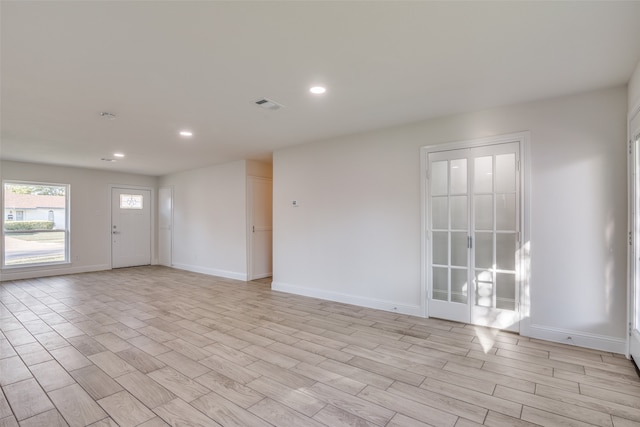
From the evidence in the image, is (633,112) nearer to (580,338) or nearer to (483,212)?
A: (483,212)

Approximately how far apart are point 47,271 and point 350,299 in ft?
23.3

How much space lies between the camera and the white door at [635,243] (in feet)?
8.61

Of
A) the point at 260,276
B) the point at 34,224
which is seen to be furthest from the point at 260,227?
the point at 34,224

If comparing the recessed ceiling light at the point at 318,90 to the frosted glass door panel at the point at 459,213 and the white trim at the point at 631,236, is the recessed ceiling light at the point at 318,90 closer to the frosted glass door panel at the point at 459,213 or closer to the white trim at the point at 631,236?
the frosted glass door panel at the point at 459,213

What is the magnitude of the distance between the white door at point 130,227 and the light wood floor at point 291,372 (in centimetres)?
407

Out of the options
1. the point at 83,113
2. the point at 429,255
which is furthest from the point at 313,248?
the point at 83,113

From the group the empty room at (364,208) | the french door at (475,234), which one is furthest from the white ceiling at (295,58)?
the french door at (475,234)

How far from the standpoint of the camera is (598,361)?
2744 mm

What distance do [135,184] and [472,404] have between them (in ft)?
29.7

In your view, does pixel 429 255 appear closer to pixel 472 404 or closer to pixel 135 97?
pixel 472 404

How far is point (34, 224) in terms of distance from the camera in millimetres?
6863

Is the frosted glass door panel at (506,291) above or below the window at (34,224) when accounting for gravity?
below


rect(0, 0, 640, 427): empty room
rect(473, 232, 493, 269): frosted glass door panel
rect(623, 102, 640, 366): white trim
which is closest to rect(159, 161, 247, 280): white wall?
rect(0, 0, 640, 427): empty room

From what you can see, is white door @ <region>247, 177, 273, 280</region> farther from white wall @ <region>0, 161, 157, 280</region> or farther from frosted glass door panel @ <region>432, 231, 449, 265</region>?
white wall @ <region>0, 161, 157, 280</region>
